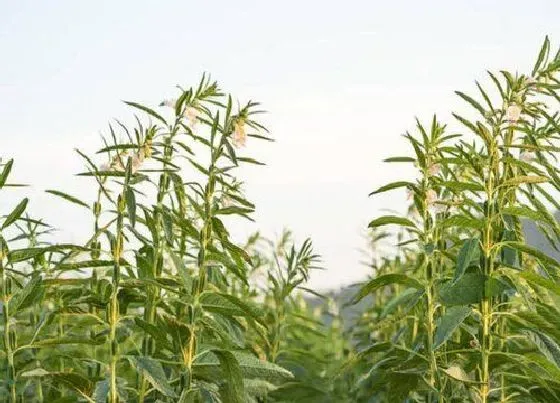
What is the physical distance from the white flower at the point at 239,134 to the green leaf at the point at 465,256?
774 millimetres

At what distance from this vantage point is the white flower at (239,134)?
337 centimetres

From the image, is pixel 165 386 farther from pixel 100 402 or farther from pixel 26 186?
pixel 26 186

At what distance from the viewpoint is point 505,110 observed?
10.9 ft

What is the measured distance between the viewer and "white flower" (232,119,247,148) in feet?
11.1

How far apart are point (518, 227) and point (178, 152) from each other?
3.76ft

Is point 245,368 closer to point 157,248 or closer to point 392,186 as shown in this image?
point 157,248

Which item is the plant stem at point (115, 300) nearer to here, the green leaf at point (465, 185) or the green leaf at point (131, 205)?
the green leaf at point (131, 205)

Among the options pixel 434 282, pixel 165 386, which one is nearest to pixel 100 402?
pixel 165 386

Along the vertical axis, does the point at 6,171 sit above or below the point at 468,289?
above

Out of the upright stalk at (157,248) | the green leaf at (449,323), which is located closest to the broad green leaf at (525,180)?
the green leaf at (449,323)

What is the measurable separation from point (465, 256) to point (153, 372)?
97cm

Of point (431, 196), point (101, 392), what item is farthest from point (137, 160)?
point (431, 196)

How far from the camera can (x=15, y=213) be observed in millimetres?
3586

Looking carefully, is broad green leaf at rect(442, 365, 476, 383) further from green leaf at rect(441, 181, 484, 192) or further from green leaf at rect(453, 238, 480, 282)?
green leaf at rect(441, 181, 484, 192)
